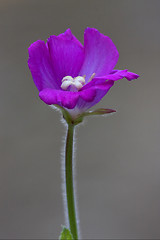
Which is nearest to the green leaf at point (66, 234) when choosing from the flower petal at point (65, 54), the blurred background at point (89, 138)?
the flower petal at point (65, 54)

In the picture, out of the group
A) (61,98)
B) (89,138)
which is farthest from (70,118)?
(89,138)

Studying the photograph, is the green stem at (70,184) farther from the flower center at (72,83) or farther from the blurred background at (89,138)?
the blurred background at (89,138)

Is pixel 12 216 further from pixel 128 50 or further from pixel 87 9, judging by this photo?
pixel 87 9

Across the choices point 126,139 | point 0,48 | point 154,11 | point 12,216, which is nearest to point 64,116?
point 12,216

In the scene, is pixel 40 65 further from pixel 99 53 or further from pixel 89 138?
pixel 89 138

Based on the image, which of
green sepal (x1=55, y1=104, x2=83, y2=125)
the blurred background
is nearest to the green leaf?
green sepal (x1=55, y1=104, x2=83, y2=125)
